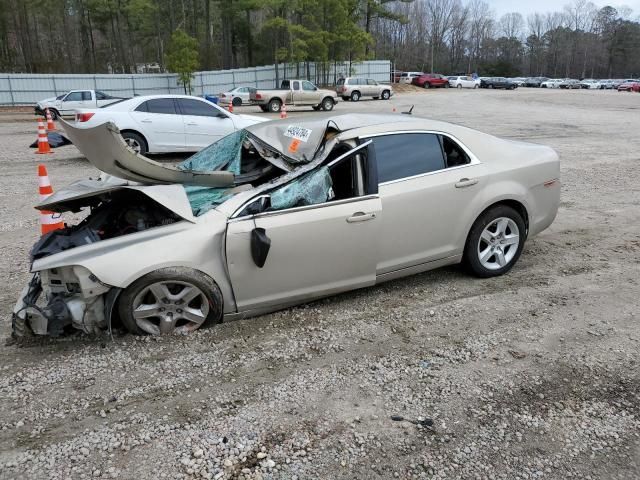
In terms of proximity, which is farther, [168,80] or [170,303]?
[168,80]

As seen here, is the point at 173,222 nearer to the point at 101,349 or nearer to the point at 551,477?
the point at 101,349

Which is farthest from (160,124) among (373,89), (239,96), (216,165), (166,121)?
(373,89)

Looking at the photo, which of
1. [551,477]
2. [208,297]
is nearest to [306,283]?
[208,297]

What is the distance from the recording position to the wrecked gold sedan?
140 inches

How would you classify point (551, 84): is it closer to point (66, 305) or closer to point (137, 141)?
point (137, 141)

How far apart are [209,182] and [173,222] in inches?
29.7

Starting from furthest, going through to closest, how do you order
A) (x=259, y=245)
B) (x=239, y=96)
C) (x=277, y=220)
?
(x=239, y=96) < (x=277, y=220) < (x=259, y=245)

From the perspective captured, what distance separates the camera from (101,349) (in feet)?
11.9

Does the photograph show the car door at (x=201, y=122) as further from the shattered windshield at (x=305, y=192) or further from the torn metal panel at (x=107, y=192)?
the shattered windshield at (x=305, y=192)

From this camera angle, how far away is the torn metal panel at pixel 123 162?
12.6ft

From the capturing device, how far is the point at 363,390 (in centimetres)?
321

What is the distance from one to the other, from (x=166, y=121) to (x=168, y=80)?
30.5 m

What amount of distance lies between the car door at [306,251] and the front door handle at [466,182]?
852 millimetres

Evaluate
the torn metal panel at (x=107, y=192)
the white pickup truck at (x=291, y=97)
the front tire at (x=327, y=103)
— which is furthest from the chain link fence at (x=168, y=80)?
the torn metal panel at (x=107, y=192)
